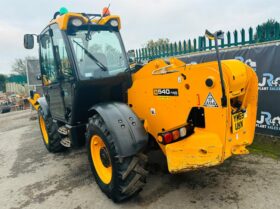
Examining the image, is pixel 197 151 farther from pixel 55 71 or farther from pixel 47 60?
pixel 47 60

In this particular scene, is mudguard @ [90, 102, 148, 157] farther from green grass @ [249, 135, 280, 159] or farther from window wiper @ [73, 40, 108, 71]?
green grass @ [249, 135, 280, 159]

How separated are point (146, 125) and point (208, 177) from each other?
1.28 metres

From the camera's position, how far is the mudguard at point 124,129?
2879 mm

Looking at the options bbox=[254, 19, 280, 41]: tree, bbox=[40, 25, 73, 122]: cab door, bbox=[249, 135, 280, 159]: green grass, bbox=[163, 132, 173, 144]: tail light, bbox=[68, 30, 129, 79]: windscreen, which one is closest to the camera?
bbox=[163, 132, 173, 144]: tail light

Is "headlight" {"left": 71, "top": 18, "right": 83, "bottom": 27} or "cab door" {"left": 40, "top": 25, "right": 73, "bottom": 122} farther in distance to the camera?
"cab door" {"left": 40, "top": 25, "right": 73, "bottom": 122}

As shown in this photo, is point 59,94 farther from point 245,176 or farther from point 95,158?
point 245,176

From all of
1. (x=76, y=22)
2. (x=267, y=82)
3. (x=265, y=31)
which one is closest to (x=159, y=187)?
(x=76, y=22)

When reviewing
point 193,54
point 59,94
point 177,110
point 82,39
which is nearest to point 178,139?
A: point 177,110

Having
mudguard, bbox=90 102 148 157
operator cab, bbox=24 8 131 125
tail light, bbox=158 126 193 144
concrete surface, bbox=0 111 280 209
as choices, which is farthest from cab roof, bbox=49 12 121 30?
concrete surface, bbox=0 111 280 209

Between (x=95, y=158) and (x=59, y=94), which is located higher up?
(x=59, y=94)

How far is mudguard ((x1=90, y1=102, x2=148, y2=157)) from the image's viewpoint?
9.45 feet

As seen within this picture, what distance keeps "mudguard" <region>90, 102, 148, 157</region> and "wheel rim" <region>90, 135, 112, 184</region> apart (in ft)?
1.34

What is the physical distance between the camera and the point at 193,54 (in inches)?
246

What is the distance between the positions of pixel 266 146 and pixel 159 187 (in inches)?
98.4
